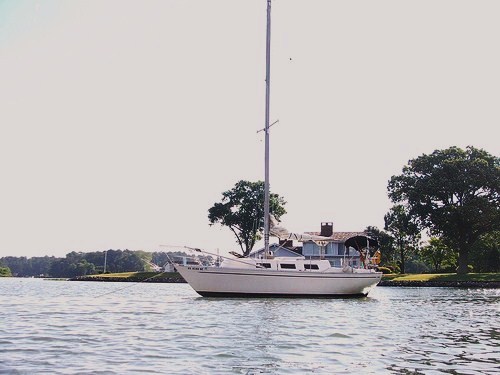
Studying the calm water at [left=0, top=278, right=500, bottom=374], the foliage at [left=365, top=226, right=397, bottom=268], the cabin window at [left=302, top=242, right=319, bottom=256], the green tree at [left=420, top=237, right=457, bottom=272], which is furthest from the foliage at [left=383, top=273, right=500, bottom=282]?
the calm water at [left=0, top=278, right=500, bottom=374]

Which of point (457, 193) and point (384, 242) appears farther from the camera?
point (384, 242)

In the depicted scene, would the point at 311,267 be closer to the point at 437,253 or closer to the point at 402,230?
the point at 402,230

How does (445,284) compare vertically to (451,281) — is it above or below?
below

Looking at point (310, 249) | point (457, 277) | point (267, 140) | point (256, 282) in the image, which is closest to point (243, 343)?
point (256, 282)

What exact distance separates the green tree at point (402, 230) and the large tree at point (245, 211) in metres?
20.1

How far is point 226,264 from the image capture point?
122 feet

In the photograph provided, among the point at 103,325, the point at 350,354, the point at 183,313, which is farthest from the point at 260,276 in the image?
the point at 350,354

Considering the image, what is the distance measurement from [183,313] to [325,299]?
608 inches

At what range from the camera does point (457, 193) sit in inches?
3061

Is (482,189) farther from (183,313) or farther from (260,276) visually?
(183,313)

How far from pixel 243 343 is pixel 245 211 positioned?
283 feet

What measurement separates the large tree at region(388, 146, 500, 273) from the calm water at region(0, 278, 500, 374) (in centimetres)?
5127

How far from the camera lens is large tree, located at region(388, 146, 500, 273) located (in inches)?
2913

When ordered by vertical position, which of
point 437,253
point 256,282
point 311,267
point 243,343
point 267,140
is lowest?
point 243,343
